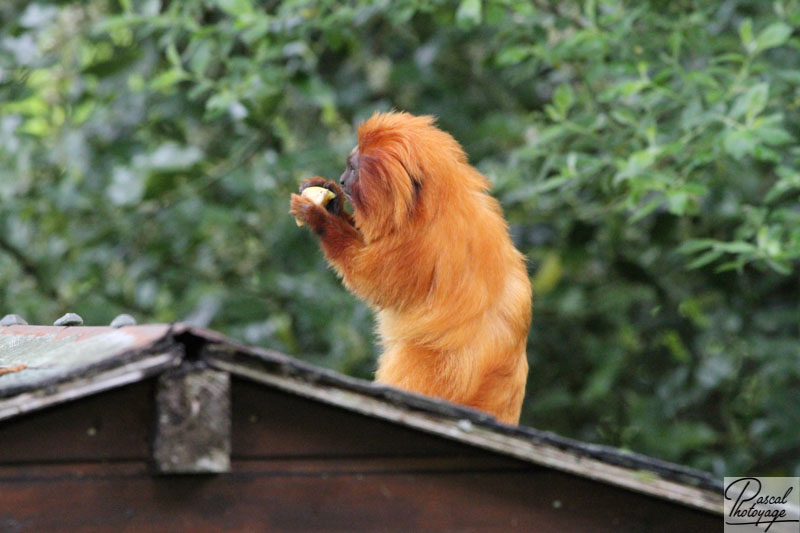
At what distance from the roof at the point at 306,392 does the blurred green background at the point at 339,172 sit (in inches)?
101

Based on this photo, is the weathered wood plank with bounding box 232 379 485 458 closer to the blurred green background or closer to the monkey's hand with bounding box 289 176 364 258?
the monkey's hand with bounding box 289 176 364 258

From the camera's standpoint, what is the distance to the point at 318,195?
3.36 metres

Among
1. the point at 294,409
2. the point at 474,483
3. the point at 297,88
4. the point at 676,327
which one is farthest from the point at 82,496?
the point at 676,327

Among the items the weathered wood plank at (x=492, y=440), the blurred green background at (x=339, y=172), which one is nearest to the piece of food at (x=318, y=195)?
the blurred green background at (x=339, y=172)

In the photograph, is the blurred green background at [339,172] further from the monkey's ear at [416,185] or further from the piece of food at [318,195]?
the monkey's ear at [416,185]

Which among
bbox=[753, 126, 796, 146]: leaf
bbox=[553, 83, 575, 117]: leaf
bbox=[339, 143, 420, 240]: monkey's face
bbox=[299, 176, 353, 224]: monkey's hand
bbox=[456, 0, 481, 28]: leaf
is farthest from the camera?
bbox=[553, 83, 575, 117]: leaf

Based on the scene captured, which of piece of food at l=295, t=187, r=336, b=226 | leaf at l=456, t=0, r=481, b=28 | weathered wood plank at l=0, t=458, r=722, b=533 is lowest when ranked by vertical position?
weathered wood plank at l=0, t=458, r=722, b=533

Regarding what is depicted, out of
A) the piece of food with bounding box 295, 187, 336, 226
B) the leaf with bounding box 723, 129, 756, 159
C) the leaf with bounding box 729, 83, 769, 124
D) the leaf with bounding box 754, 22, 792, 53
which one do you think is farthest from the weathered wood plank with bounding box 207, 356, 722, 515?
the leaf with bounding box 754, 22, 792, 53

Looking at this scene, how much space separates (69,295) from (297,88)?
1.91 m

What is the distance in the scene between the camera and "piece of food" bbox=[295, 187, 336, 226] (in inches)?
131

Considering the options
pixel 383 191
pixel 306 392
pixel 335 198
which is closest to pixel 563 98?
pixel 335 198

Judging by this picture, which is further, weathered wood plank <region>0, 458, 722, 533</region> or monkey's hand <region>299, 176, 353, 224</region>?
monkey's hand <region>299, 176, 353, 224</region>

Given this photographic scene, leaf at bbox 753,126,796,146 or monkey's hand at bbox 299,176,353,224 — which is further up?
leaf at bbox 753,126,796,146

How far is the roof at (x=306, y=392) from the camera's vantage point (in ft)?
5.50
